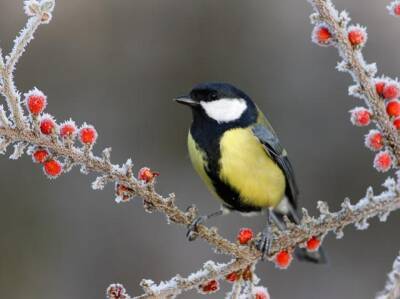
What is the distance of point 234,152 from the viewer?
2.93 metres

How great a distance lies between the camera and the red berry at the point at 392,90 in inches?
67.1

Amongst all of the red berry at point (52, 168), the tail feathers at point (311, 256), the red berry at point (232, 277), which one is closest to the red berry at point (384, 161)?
the red berry at point (232, 277)

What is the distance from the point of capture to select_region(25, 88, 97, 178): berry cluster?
1688 millimetres

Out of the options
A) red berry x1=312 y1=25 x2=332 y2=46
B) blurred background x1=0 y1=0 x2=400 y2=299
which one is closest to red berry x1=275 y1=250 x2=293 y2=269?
red berry x1=312 y1=25 x2=332 y2=46

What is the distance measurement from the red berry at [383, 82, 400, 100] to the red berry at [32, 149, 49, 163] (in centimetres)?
97

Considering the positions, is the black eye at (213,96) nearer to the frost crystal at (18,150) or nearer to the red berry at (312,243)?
the red berry at (312,243)

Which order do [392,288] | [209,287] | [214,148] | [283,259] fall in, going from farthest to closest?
[214,148]
[283,259]
[209,287]
[392,288]

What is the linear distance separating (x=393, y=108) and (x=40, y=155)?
100 centimetres

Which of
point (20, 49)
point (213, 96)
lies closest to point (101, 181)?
point (20, 49)

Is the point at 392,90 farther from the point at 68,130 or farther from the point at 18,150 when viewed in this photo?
the point at 18,150

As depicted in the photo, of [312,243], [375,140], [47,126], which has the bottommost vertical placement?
[312,243]

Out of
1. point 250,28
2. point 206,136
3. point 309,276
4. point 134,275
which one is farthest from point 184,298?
point 250,28

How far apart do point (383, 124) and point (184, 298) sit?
3702 mm

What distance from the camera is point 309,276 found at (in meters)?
5.56
